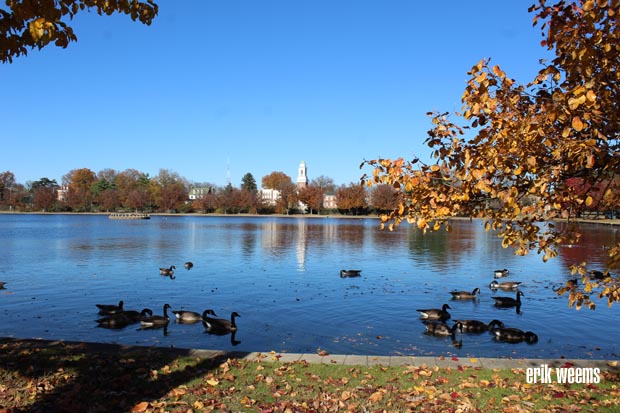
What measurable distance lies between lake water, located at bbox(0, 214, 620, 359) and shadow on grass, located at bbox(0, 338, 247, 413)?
3.11m

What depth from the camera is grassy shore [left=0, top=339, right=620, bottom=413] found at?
7.04 m

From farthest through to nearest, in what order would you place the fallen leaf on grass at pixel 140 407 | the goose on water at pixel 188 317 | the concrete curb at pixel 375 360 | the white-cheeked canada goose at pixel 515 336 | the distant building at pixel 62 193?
1. the distant building at pixel 62 193
2. the goose on water at pixel 188 317
3. the white-cheeked canada goose at pixel 515 336
4. the concrete curb at pixel 375 360
5. the fallen leaf on grass at pixel 140 407

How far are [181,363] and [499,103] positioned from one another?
277 inches

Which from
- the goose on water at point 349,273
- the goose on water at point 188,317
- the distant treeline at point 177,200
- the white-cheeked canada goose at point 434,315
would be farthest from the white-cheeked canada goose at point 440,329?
the distant treeline at point 177,200

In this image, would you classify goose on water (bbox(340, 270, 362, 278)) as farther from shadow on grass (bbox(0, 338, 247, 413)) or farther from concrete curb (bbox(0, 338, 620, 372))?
shadow on grass (bbox(0, 338, 247, 413))

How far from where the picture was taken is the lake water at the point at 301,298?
13500 millimetres

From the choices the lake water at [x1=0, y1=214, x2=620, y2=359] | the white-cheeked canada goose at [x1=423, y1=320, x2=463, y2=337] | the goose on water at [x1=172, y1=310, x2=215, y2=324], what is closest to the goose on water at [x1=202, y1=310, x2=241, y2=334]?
the lake water at [x1=0, y1=214, x2=620, y2=359]

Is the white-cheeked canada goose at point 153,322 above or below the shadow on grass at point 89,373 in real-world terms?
below

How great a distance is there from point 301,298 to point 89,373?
1181cm

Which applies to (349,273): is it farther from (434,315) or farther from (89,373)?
(89,373)

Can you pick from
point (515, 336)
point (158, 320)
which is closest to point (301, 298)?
point (158, 320)

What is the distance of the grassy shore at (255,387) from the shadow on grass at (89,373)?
0.05ft

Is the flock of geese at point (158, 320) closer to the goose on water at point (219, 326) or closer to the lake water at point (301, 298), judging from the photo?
the goose on water at point (219, 326)

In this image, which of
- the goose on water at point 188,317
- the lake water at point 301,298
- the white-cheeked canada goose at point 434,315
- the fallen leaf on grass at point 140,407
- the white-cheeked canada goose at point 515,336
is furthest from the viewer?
the white-cheeked canada goose at point 434,315
